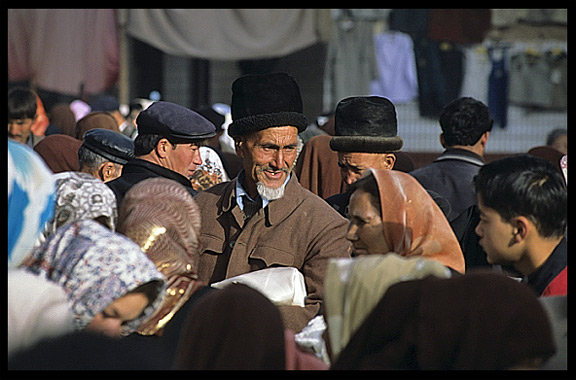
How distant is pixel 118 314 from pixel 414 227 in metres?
1.03

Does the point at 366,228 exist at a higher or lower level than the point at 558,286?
higher

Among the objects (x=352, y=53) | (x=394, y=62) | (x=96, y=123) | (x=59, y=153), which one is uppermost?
(x=352, y=53)

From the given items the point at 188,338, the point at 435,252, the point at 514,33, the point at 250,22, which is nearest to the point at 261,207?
the point at 435,252

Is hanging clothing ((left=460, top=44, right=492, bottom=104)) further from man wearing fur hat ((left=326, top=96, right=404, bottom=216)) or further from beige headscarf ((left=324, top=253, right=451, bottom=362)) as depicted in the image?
beige headscarf ((left=324, top=253, right=451, bottom=362))

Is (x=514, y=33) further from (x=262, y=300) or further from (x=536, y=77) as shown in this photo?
(x=262, y=300)

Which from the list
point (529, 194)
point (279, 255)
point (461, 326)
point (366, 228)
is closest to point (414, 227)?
point (366, 228)

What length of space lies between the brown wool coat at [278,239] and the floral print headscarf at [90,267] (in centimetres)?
121

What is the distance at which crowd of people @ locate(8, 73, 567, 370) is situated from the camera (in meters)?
1.90

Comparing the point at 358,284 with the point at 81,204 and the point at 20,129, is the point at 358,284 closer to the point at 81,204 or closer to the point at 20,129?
the point at 81,204

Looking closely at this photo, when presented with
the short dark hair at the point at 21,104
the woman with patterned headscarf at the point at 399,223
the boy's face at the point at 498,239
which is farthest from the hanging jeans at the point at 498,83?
the boy's face at the point at 498,239

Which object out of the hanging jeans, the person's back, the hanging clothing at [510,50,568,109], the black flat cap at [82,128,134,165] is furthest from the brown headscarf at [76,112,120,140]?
the hanging clothing at [510,50,568,109]

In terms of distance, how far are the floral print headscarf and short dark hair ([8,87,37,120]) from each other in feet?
13.6

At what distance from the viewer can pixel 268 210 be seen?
363 cm
